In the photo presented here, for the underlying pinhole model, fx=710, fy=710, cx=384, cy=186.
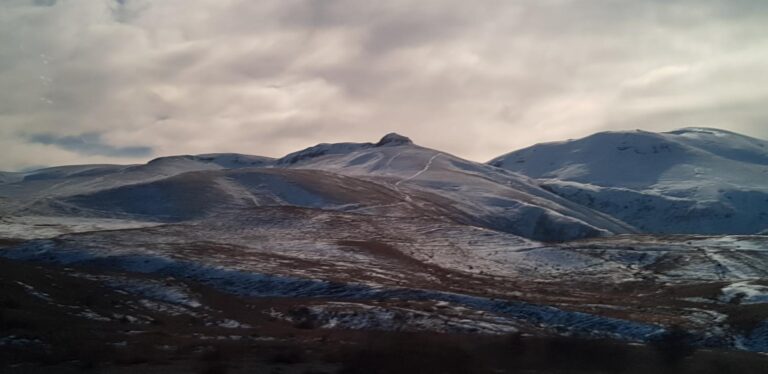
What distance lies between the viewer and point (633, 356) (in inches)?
1597

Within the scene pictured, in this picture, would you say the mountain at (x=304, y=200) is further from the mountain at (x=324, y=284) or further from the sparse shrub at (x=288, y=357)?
the sparse shrub at (x=288, y=357)

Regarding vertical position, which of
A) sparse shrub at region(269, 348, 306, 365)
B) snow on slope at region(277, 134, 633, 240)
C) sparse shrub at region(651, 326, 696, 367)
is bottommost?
sparse shrub at region(651, 326, 696, 367)

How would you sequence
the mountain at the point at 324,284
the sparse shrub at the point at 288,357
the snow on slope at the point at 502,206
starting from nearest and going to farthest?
the sparse shrub at the point at 288,357
the mountain at the point at 324,284
the snow on slope at the point at 502,206

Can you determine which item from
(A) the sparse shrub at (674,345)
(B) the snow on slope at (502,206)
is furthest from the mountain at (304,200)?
(A) the sparse shrub at (674,345)

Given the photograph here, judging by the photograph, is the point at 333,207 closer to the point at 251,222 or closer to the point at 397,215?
the point at 397,215

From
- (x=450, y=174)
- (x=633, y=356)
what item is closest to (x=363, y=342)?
(x=633, y=356)

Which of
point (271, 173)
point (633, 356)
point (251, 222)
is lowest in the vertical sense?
point (633, 356)

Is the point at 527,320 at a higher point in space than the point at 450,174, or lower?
lower

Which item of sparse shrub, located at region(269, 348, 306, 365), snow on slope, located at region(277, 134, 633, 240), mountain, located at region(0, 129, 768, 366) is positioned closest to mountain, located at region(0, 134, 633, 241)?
snow on slope, located at region(277, 134, 633, 240)

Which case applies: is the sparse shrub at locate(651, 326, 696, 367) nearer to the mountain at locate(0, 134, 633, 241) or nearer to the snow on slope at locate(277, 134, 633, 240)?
the mountain at locate(0, 134, 633, 241)

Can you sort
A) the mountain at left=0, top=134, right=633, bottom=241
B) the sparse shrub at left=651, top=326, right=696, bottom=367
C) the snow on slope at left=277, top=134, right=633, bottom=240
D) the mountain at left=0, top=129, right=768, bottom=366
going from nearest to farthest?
1. the mountain at left=0, top=129, right=768, bottom=366
2. the sparse shrub at left=651, top=326, right=696, bottom=367
3. the mountain at left=0, top=134, right=633, bottom=241
4. the snow on slope at left=277, top=134, right=633, bottom=240

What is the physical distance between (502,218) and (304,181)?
41782 millimetres

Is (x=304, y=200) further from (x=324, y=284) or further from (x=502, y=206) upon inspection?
(x=324, y=284)

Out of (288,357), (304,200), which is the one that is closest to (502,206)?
(304,200)
